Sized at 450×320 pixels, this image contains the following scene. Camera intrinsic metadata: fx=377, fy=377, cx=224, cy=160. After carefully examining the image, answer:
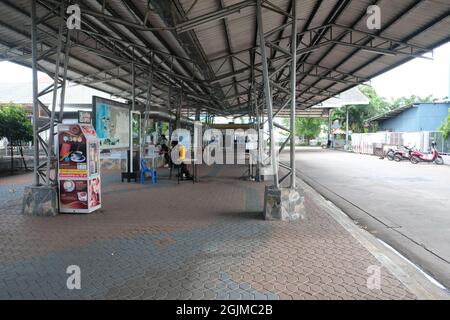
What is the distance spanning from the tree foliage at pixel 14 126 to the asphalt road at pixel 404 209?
13799 millimetres

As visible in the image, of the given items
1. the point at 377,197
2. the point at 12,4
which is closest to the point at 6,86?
the point at 12,4

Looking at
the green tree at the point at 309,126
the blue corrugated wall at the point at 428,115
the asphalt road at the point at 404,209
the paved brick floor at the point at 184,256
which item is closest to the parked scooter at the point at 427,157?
the asphalt road at the point at 404,209

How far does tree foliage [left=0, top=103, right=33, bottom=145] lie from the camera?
1791cm

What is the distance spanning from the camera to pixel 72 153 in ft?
26.3

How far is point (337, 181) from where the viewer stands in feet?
48.9

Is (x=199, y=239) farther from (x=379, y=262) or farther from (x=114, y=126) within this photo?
(x=114, y=126)

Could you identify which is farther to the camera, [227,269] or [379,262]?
[379,262]

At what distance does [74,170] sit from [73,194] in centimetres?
51

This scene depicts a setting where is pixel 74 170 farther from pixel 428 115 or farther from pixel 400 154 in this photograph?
pixel 428 115

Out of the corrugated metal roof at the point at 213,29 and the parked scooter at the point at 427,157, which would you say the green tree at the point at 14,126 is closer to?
the corrugated metal roof at the point at 213,29

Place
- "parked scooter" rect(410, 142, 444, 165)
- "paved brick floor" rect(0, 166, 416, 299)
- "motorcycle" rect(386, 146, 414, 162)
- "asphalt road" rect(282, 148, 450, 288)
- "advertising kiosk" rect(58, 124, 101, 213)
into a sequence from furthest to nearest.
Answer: "motorcycle" rect(386, 146, 414, 162)
"parked scooter" rect(410, 142, 444, 165)
"advertising kiosk" rect(58, 124, 101, 213)
"asphalt road" rect(282, 148, 450, 288)
"paved brick floor" rect(0, 166, 416, 299)

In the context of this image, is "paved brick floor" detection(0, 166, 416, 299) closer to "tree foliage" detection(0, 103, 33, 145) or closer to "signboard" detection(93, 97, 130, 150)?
"signboard" detection(93, 97, 130, 150)

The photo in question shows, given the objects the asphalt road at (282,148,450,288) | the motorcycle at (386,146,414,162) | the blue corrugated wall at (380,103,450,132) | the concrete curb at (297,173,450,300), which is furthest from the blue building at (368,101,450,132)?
the concrete curb at (297,173,450,300)

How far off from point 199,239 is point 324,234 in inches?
84.5
